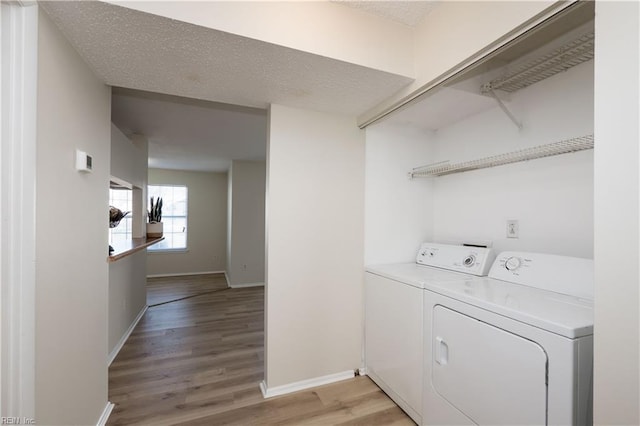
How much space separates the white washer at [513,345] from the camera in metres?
1.00

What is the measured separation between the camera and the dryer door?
1090 millimetres

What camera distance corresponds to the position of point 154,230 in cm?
391

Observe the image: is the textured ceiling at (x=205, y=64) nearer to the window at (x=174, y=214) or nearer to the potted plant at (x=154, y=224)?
the potted plant at (x=154, y=224)

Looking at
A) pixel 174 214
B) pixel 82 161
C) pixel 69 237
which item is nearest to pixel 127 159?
pixel 82 161

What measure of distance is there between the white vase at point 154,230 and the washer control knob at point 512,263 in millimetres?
4060

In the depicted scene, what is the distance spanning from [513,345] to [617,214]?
2.22 feet

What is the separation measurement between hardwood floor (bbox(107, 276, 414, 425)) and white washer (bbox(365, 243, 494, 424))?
15 centimetres

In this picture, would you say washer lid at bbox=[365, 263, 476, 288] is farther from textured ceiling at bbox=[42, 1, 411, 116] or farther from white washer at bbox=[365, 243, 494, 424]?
textured ceiling at bbox=[42, 1, 411, 116]

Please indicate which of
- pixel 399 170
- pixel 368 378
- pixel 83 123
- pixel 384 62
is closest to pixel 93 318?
pixel 83 123

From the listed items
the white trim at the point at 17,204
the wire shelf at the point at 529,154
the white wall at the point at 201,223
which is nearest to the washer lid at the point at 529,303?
the wire shelf at the point at 529,154

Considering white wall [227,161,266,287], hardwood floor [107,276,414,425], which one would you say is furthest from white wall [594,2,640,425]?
white wall [227,161,266,287]

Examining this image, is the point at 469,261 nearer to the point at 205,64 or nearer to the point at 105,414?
the point at 205,64

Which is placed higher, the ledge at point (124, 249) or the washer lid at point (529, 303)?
the ledge at point (124, 249)

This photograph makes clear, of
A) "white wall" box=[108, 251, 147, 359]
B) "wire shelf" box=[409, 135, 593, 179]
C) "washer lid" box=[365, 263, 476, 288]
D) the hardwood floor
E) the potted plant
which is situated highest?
"wire shelf" box=[409, 135, 593, 179]
